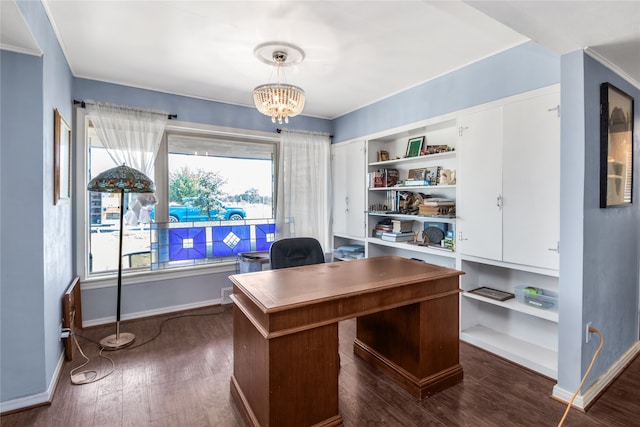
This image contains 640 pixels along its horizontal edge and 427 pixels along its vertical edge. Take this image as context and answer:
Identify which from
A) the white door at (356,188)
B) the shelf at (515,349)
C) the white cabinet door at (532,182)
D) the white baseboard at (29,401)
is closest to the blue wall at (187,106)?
the white door at (356,188)

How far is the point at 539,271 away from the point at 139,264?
3938mm

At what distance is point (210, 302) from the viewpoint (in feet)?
13.0

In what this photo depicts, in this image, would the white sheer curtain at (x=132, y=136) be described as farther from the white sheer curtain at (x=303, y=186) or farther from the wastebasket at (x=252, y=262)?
the white sheer curtain at (x=303, y=186)

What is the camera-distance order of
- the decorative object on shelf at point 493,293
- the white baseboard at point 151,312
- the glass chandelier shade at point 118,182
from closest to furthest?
the glass chandelier shade at point 118,182
the decorative object on shelf at point 493,293
the white baseboard at point 151,312

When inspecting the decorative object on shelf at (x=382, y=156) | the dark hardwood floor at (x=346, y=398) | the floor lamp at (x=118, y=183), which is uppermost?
the decorative object on shelf at (x=382, y=156)

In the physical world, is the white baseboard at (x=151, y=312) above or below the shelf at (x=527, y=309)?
below

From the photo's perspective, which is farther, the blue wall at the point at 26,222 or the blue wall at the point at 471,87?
the blue wall at the point at 471,87

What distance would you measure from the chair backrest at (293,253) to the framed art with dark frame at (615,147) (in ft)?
6.81

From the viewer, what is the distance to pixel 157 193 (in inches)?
146

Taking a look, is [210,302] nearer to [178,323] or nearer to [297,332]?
[178,323]

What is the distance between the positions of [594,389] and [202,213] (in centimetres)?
398

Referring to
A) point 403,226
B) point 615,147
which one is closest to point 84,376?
point 403,226

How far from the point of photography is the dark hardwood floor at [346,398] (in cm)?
192

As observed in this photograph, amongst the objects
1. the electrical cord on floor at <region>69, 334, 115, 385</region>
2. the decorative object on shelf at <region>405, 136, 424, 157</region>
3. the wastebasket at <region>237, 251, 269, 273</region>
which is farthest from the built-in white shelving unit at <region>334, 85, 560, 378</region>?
the electrical cord on floor at <region>69, 334, 115, 385</region>
